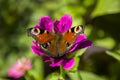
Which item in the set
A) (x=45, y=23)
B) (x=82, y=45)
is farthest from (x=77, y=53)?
(x=45, y=23)

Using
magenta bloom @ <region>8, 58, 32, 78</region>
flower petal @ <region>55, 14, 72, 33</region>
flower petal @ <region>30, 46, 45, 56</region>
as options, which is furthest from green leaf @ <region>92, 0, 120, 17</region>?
flower petal @ <region>30, 46, 45, 56</region>

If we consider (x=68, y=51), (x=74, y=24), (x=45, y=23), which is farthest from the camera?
(x=74, y=24)

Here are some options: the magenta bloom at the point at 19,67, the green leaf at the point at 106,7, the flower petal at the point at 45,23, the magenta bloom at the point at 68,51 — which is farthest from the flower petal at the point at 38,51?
the green leaf at the point at 106,7

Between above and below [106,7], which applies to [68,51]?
above

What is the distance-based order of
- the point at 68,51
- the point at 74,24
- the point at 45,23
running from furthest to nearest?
the point at 74,24 < the point at 45,23 < the point at 68,51

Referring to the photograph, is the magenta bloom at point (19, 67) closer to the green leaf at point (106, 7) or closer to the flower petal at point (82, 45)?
the green leaf at point (106, 7)

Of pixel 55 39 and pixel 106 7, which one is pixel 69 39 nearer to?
pixel 55 39

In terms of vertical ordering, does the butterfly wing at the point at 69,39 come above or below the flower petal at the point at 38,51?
above

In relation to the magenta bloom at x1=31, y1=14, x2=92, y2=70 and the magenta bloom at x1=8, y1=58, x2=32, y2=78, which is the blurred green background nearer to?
the magenta bloom at x1=8, y1=58, x2=32, y2=78
